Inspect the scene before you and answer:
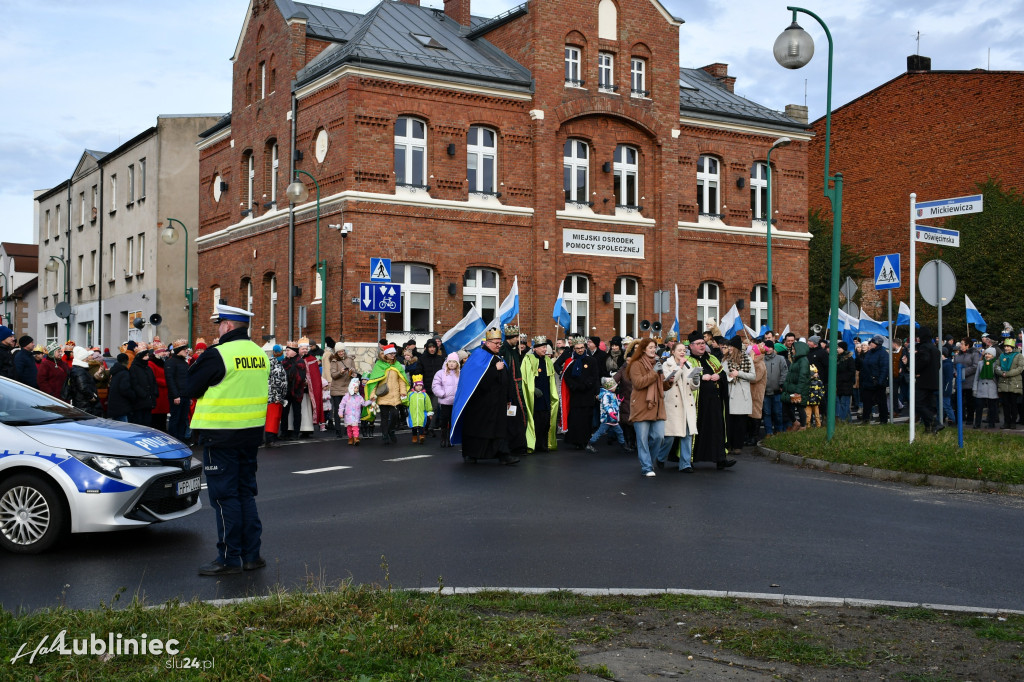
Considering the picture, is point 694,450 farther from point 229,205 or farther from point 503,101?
point 229,205

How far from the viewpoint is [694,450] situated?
15.4 meters

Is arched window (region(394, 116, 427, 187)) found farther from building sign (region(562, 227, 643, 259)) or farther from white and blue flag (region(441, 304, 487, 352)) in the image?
white and blue flag (region(441, 304, 487, 352))

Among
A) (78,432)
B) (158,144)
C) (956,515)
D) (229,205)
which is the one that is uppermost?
(158,144)

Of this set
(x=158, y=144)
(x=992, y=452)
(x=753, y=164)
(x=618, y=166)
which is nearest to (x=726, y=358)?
(x=992, y=452)

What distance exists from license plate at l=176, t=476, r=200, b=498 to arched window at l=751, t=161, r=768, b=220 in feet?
105

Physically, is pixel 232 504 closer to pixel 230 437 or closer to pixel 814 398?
pixel 230 437

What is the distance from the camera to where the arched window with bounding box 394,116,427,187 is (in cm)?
3203

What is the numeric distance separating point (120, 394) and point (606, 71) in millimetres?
22683

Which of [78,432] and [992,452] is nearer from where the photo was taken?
[78,432]

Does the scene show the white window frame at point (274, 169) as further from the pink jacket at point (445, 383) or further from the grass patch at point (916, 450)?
the grass patch at point (916, 450)

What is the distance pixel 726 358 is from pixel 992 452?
13.8ft

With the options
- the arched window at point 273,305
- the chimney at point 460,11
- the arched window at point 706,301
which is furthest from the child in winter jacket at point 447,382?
the chimney at point 460,11

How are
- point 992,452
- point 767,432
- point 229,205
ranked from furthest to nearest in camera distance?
1. point 229,205
2. point 767,432
3. point 992,452

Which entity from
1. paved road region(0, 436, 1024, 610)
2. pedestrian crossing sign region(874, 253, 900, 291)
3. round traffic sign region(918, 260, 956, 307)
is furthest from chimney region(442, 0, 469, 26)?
paved road region(0, 436, 1024, 610)
